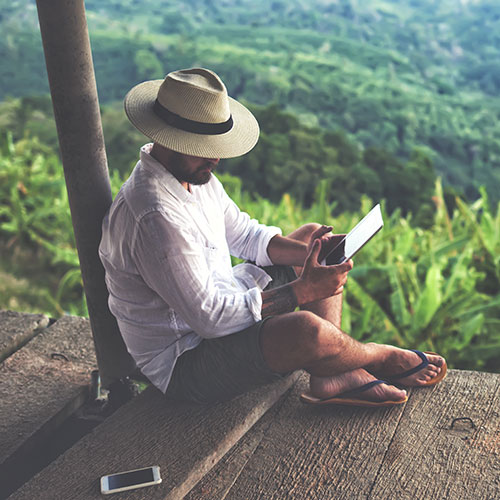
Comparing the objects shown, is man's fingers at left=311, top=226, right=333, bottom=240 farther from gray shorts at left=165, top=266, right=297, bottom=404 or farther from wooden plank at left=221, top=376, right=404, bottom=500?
wooden plank at left=221, top=376, right=404, bottom=500

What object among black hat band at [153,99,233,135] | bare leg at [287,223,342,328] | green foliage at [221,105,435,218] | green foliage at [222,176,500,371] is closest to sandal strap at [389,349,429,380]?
bare leg at [287,223,342,328]

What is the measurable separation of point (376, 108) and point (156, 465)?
15064 mm

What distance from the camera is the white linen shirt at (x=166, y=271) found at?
1675 millimetres

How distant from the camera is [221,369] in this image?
1.82 meters

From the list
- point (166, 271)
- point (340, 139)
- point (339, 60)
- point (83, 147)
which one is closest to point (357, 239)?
point (166, 271)

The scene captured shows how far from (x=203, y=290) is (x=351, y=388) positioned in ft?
1.99

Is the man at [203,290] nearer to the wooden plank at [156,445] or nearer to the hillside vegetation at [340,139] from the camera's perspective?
the wooden plank at [156,445]

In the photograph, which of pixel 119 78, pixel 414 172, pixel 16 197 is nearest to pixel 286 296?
pixel 16 197

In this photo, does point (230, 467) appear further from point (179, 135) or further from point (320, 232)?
point (179, 135)

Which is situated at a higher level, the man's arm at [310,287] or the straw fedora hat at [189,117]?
the straw fedora hat at [189,117]

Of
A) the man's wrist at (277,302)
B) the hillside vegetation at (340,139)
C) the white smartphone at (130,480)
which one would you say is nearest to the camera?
the white smartphone at (130,480)

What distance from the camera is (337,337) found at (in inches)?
72.1

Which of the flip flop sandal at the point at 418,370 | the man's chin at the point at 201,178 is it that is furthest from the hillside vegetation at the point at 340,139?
the man's chin at the point at 201,178

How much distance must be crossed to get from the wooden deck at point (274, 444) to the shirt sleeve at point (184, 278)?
32 centimetres
